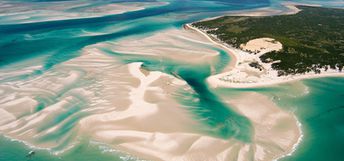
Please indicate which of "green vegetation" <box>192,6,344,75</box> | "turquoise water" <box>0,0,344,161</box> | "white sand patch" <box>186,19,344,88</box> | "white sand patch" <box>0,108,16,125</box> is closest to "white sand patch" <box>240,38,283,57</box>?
"white sand patch" <box>186,19,344,88</box>

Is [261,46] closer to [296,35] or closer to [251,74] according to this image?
[251,74]

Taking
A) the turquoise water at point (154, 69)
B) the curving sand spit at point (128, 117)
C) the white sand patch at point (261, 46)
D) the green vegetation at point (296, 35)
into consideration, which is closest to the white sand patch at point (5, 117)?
the curving sand spit at point (128, 117)

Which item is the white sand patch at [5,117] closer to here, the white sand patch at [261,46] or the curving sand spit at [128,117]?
the curving sand spit at [128,117]

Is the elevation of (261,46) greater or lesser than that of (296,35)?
lesser

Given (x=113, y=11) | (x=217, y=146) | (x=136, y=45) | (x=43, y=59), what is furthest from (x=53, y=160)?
(x=113, y=11)

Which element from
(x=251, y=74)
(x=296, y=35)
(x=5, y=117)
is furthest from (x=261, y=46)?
(x=5, y=117)

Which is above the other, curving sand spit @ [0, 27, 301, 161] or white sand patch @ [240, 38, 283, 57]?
white sand patch @ [240, 38, 283, 57]

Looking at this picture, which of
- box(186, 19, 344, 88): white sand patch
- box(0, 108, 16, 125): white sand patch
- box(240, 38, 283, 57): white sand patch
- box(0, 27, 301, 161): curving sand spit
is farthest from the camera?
box(240, 38, 283, 57): white sand patch

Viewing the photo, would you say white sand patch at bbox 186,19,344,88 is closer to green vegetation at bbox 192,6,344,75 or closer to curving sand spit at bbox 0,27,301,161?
green vegetation at bbox 192,6,344,75
